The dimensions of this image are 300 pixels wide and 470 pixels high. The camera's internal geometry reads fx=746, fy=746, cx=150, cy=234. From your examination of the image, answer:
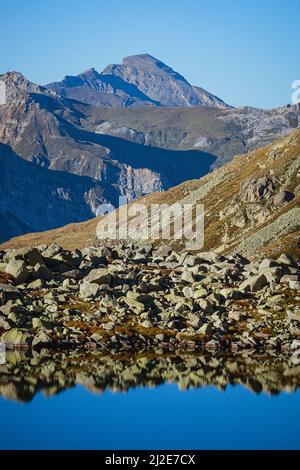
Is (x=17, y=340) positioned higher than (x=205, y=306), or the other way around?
(x=205, y=306)

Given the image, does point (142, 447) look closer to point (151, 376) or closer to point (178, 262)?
point (151, 376)

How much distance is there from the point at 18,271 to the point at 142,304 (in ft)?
59.0

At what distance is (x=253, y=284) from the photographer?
10231 cm

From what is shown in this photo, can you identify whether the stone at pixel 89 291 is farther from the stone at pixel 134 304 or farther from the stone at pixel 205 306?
the stone at pixel 205 306

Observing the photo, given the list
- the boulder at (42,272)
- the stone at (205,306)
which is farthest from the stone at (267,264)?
the boulder at (42,272)

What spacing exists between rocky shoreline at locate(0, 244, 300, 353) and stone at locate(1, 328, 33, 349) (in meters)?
0.12

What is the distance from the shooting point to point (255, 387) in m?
72.4

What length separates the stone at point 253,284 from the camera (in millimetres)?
102125

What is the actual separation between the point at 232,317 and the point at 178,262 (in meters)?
26.7

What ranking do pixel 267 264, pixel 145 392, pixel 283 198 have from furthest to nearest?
pixel 283 198
pixel 267 264
pixel 145 392

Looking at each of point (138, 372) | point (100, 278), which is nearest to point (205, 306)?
point (100, 278)

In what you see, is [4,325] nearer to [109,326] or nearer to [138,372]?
[109,326]

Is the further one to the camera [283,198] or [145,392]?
[283,198]
